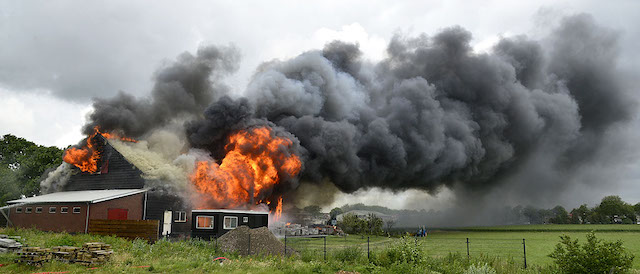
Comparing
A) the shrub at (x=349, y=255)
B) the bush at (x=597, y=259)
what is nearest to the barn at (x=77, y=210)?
the shrub at (x=349, y=255)

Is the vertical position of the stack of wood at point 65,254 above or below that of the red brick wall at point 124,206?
below

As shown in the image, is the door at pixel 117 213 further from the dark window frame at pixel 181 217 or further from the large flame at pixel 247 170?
the large flame at pixel 247 170

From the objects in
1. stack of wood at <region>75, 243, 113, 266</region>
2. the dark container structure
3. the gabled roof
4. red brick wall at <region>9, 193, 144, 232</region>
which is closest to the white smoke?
the gabled roof

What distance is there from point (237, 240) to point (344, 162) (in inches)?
895

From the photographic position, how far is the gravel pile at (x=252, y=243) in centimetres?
2389

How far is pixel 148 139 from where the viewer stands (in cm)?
4641

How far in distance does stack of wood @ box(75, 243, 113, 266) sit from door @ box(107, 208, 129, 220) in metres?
17.3

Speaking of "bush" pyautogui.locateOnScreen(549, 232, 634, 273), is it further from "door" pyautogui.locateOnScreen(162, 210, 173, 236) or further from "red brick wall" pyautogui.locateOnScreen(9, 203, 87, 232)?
"red brick wall" pyautogui.locateOnScreen(9, 203, 87, 232)

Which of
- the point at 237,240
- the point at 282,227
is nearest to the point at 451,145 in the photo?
the point at 282,227

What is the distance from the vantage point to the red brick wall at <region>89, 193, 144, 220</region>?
3416cm

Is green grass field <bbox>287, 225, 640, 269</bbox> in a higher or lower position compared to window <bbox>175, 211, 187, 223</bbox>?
lower

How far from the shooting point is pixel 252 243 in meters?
24.3

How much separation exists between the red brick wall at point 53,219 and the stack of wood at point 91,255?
17496 mm

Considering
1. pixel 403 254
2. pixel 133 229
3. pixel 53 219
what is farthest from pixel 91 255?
pixel 53 219
